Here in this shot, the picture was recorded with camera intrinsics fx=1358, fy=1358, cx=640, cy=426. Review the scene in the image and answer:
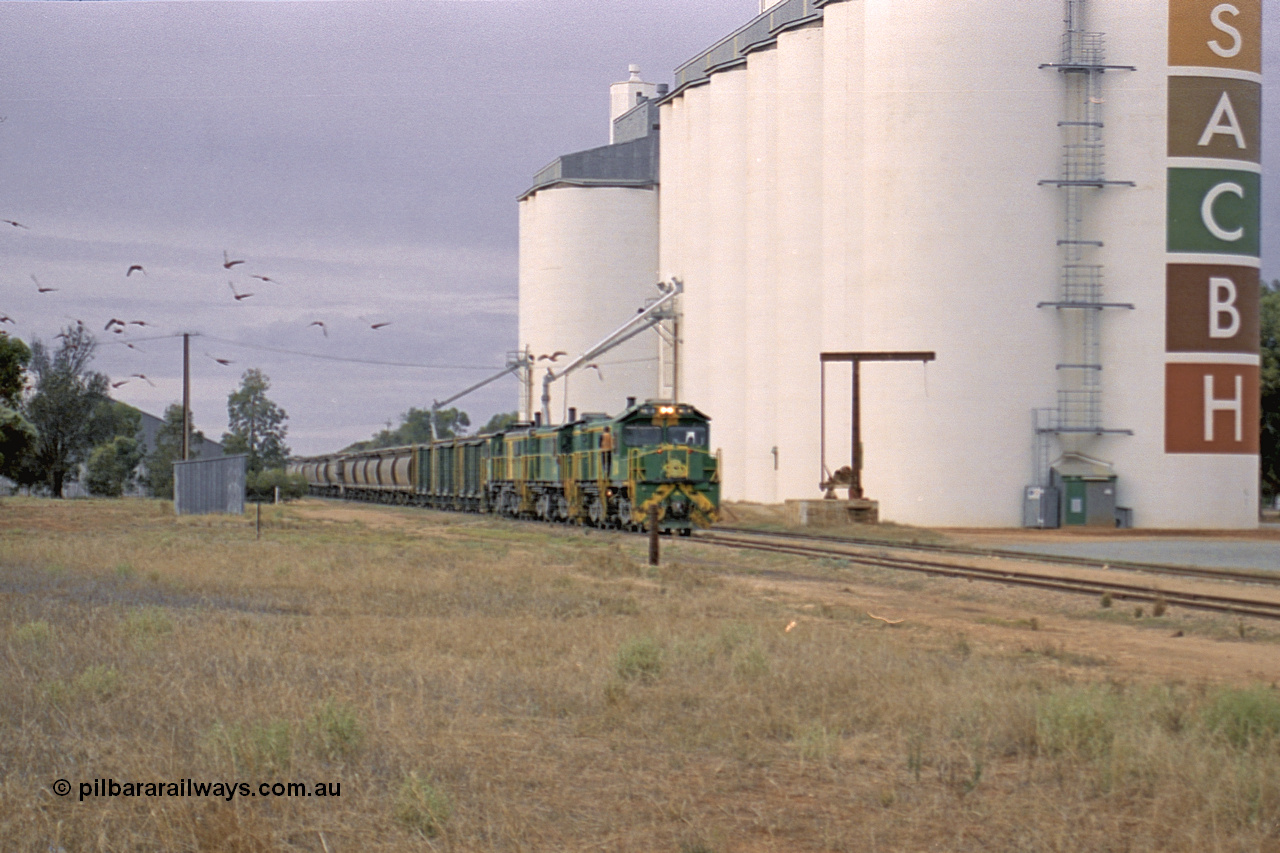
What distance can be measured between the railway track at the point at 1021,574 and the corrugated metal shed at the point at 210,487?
16.1 m

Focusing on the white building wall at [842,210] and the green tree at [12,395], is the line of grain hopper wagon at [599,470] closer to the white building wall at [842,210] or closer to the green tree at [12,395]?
the white building wall at [842,210]

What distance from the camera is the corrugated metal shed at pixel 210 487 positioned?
1738 inches

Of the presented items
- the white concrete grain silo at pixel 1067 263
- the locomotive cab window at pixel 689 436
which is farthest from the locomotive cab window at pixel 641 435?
the white concrete grain silo at pixel 1067 263

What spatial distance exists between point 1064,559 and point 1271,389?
40409 millimetres

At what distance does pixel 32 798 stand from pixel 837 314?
45.4 m

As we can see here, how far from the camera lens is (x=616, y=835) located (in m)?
6.89

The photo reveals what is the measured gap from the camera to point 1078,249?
4631cm

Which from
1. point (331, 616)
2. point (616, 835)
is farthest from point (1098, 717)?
point (331, 616)

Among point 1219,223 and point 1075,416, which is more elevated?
point 1219,223

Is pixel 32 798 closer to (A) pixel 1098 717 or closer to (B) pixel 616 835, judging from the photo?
(B) pixel 616 835

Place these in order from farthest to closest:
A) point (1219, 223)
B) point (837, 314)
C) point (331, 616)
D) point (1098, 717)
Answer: point (837, 314)
point (1219, 223)
point (331, 616)
point (1098, 717)

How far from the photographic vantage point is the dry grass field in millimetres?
6855

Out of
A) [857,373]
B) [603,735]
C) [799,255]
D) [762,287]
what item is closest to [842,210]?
[799,255]

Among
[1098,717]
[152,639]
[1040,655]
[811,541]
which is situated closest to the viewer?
[1098,717]
